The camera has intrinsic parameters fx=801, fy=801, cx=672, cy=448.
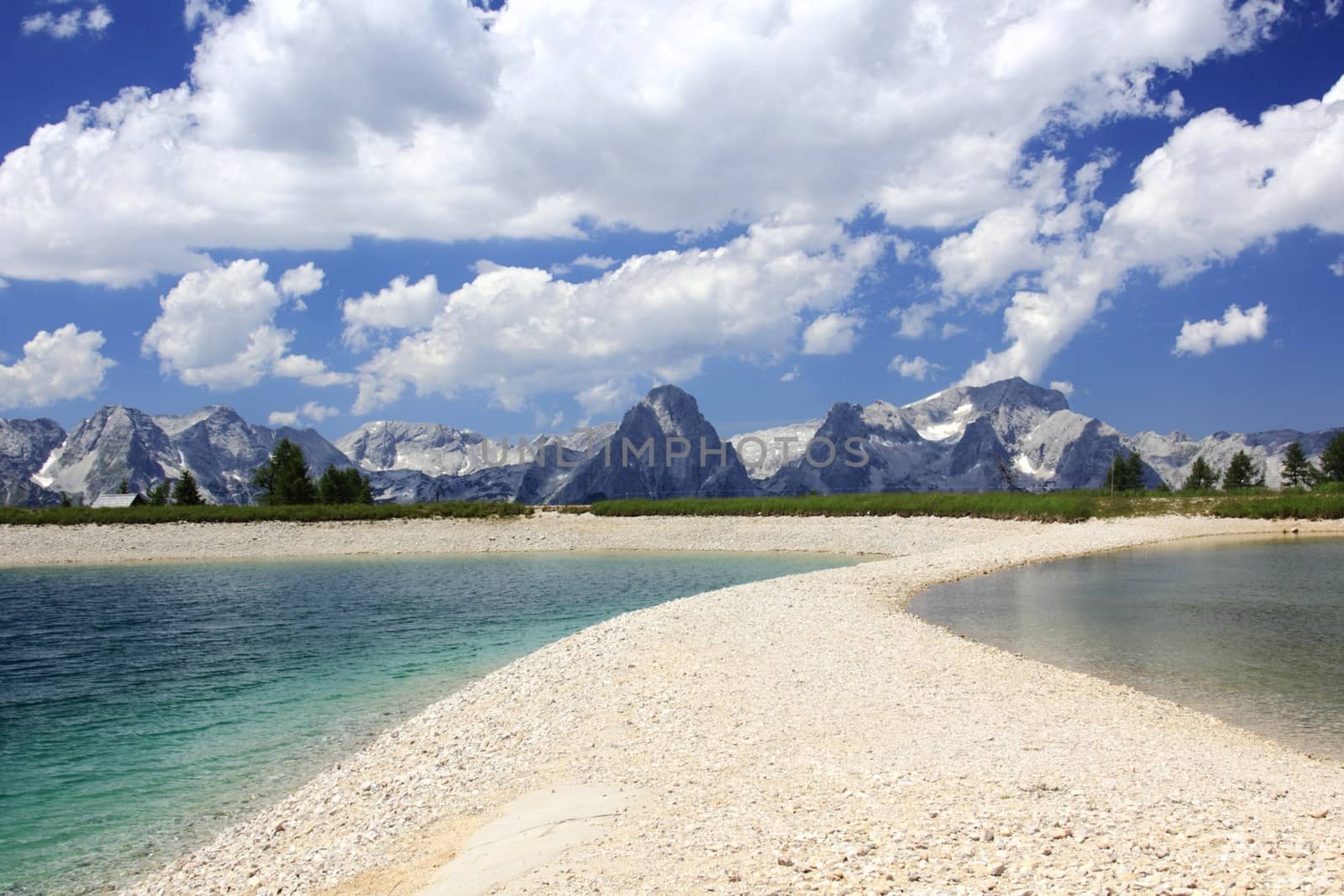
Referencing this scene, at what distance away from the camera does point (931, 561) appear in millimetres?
35844

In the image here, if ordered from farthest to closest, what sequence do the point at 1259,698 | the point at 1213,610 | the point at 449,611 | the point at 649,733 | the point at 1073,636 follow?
1. the point at 449,611
2. the point at 1213,610
3. the point at 1073,636
4. the point at 1259,698
5. the point at 649,733

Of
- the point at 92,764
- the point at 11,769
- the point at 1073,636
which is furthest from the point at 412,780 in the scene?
the point at 1073,636

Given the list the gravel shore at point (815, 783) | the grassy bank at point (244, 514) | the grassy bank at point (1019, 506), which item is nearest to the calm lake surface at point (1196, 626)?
the gravel shore at point (815, 783)

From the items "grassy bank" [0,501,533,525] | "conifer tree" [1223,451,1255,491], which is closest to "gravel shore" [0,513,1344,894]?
"grassy bank" [0,501,533,525]

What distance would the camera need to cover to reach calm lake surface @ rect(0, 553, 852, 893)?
35.7 feet

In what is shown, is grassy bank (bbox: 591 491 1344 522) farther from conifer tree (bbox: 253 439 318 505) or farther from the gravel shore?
the gravel shore

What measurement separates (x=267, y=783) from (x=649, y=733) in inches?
226

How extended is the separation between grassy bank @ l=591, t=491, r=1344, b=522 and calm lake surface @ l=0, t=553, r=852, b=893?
28.1m

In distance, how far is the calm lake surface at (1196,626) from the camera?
511 inches

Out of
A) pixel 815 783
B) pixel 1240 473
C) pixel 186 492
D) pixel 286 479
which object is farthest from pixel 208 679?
pixel 1240 473

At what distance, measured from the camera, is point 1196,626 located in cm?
1958

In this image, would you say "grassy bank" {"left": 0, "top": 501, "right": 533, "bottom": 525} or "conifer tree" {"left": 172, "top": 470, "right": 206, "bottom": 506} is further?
"conifer tree" {"left": 172, "top": 470, "right": 206, "bottom": 506}

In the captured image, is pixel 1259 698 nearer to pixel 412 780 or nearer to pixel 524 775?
pixel 524 775

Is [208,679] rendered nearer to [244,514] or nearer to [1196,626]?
[1196,626]
